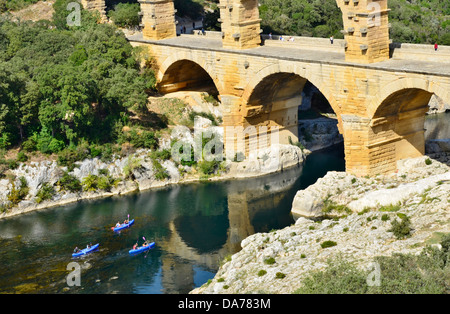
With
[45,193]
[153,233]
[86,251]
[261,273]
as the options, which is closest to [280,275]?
[261,273]

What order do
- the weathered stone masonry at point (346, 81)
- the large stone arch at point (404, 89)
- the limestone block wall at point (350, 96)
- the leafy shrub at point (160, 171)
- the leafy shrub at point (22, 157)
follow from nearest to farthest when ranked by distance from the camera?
1. the large stone arch at point (404, 89)
2. the limestone block wall at point (350, 96)
3. the weathered stone masonry at point (346, 81)
4. the leafy shrub at point (22, 157)
5. the leafy shrub at point (160, 171)

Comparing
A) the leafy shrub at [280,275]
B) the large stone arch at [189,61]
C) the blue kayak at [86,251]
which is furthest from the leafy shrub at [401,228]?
the large stone arch at [189,61]

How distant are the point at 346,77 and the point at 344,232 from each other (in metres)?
11.2

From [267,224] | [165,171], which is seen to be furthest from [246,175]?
[267,224]

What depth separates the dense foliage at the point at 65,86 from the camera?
52594mm

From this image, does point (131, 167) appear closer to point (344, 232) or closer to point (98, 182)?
point (98, 182)

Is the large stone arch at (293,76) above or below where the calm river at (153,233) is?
above

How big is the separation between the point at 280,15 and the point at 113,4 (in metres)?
17.1

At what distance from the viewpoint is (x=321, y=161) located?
56562 millimetres

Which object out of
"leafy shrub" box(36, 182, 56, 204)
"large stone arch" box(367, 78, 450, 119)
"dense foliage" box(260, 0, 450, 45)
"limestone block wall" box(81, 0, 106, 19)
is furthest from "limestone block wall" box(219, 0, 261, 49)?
"limestone block wall" box(81, 0, 106, 19)

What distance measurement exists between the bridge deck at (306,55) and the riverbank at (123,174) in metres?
8.30

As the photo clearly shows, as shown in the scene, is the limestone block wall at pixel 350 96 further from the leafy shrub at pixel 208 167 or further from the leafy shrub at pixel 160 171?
the leafy shrub at pixel 160 171

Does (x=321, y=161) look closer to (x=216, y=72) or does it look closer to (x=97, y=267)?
(x=216, y=72)

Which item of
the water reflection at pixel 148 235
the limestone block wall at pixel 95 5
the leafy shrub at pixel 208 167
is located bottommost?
the water reflection at pixel 148 235
